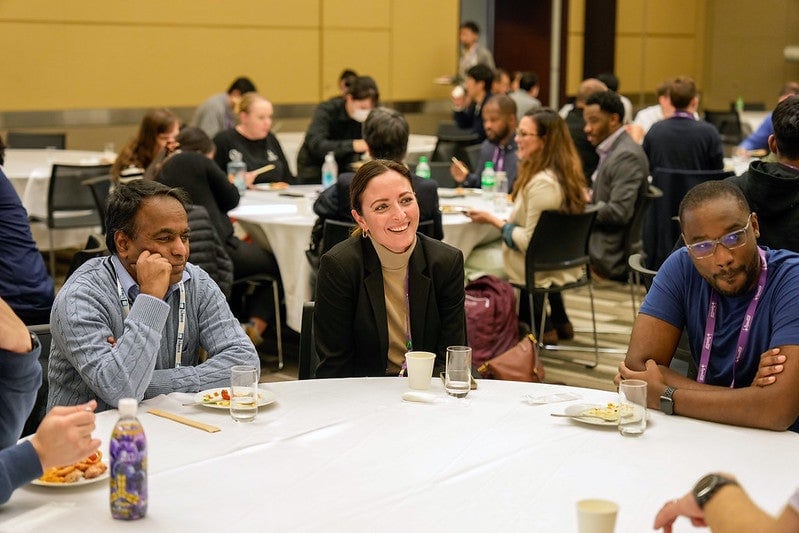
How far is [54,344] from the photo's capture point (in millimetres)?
2777

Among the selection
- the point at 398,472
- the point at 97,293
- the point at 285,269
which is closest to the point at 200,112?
the point at 285,269

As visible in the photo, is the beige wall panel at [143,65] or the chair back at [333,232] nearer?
the chair back at [333,232]

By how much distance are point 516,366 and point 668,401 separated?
114cm

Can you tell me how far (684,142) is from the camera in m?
7.59

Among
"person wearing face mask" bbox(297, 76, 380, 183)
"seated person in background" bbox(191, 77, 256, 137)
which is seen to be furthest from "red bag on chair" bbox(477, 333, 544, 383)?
"seated person in background" bbox(191, 77, 256, 137)

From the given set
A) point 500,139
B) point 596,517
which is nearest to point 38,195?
point 500,139

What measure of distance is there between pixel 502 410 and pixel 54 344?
3.71 feet

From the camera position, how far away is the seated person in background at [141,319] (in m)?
2.71

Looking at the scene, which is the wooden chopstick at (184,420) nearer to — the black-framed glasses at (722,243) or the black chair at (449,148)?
the black-framed glasses at (722,243)

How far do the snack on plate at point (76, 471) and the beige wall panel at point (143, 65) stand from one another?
7.64m

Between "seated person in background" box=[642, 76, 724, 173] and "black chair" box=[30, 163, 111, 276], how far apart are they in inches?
148

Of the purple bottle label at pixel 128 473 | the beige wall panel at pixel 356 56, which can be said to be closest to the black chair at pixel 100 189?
the beige wall panel at pixel 356 56

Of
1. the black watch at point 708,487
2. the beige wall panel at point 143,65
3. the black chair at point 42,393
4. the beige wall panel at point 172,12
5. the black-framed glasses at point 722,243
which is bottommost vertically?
the black chair at point 42,393

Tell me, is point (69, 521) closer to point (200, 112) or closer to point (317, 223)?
point (317, 223)
